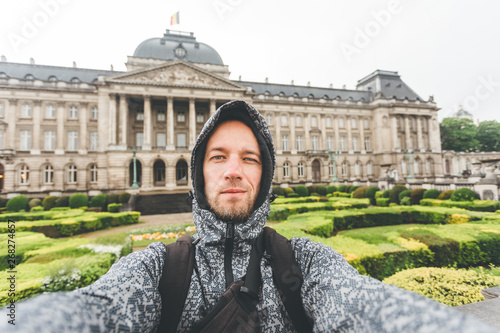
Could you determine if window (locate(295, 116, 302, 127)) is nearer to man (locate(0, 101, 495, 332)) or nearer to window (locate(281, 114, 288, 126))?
window (locate(281, 114, 288, 126))

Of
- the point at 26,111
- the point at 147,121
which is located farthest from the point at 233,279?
the point at 26,111

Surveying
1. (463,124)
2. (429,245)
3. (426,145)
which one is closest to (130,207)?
(429,245)

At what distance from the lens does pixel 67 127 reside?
86.2 ft

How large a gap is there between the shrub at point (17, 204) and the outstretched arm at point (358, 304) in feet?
74.5

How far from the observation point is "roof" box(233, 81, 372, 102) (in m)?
34.8

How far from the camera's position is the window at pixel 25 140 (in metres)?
25.0

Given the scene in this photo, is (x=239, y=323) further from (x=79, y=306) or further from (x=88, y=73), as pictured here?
(x=88, y=73)

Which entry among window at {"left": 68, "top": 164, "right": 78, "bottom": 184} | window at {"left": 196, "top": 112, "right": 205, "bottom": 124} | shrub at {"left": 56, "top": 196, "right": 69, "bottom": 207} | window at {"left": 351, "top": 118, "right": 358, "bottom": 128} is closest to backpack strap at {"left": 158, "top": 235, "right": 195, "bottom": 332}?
shrub at {"left": 56, "top": 196, "right": 69, "bottom": 207}

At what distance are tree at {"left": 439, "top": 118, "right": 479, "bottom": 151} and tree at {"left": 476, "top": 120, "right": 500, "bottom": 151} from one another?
276 cm

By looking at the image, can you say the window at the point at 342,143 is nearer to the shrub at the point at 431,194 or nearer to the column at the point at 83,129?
the shrub at the point at 431,194

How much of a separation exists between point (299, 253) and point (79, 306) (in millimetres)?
1079

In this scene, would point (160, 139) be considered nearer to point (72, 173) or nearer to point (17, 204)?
point (72, 173)

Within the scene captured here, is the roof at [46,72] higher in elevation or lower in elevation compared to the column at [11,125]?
higher

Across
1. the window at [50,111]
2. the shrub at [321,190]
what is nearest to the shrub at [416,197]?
the shrub at [321,190]
